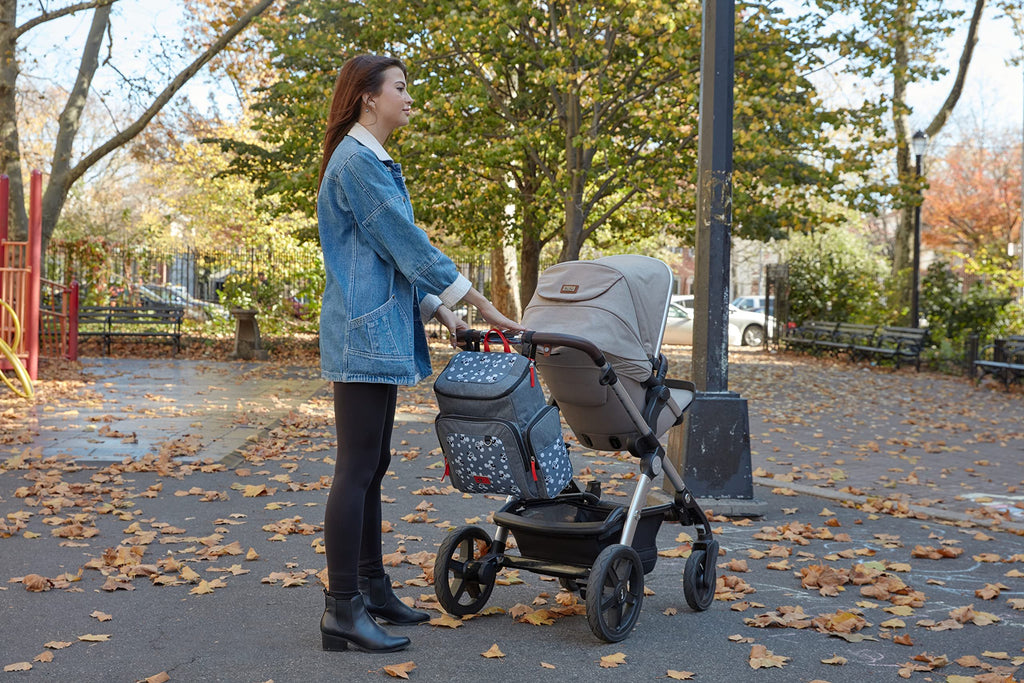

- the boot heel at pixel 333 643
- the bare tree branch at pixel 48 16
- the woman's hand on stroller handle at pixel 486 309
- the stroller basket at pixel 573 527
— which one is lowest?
the boot heel at pixel 333 643

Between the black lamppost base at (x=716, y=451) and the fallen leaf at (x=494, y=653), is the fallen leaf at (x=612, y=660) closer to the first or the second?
the fallen leaf at (x=494, y=653)

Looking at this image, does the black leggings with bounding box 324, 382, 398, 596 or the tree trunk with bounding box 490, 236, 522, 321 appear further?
the tree trunk with bounding box 490, 236, 522, 321

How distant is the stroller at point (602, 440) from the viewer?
4195mm

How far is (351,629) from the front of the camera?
384 centimetres

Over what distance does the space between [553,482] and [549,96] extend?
1658cm

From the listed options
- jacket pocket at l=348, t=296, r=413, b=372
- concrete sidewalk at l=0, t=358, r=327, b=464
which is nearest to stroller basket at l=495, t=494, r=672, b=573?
jacket pocket at l=348, t=296, r=413, b=372

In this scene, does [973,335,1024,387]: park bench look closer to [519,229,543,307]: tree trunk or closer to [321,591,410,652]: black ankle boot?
[519,229,543,307]: tree trunk

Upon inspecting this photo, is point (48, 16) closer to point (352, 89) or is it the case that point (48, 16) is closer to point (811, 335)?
point (352, 89)

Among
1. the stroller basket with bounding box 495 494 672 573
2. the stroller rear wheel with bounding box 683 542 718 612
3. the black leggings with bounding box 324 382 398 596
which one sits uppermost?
the black leggings with bounding box 324 382 398 596

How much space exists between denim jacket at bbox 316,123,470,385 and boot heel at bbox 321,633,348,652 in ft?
3.00

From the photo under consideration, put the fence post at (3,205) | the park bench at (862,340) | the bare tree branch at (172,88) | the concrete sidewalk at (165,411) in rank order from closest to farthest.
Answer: the concrete sidewalk at (165,411) < the fence post at (3,205) < the bare tree branch at (172,88) < the park bench at (862,340)

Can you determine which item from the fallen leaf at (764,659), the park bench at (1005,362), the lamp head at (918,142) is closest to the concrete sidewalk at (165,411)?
the fallen leaf at (764,659)

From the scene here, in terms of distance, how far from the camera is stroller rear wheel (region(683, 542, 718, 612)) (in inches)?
176

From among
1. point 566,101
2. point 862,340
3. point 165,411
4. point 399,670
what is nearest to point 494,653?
point 399,670
